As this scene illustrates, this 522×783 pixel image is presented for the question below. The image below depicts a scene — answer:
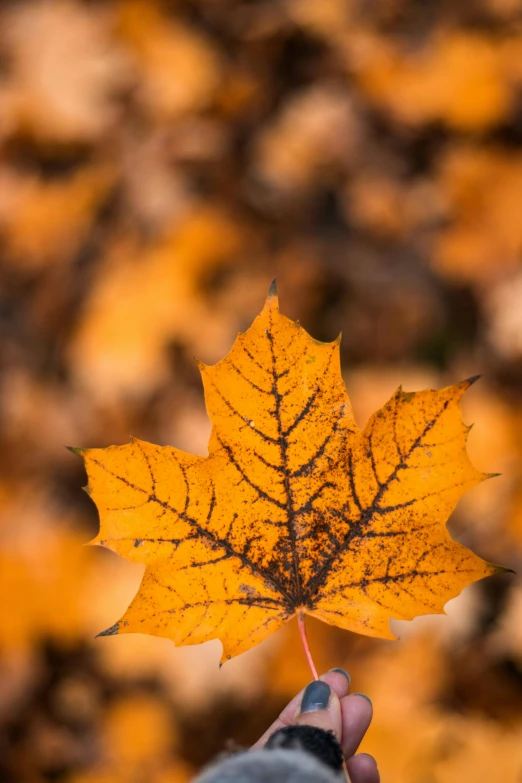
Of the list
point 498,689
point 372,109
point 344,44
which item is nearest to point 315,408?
point 498,689

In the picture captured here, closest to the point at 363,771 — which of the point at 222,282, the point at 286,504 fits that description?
the point at 286,504

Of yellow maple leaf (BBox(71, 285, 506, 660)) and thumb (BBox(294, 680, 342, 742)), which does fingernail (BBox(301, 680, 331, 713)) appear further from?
yellow maple leaf (BBox(71, 285, 506, 660))

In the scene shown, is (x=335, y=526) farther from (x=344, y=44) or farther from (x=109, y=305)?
(x=344, y=44)

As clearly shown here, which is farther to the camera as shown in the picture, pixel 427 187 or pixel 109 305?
pixel 427 187

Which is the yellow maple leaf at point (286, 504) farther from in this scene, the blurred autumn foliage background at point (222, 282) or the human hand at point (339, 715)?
the blurred autumn foliage background at point (222, 282)

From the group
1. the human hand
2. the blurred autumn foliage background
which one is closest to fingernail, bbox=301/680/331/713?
the human hand
